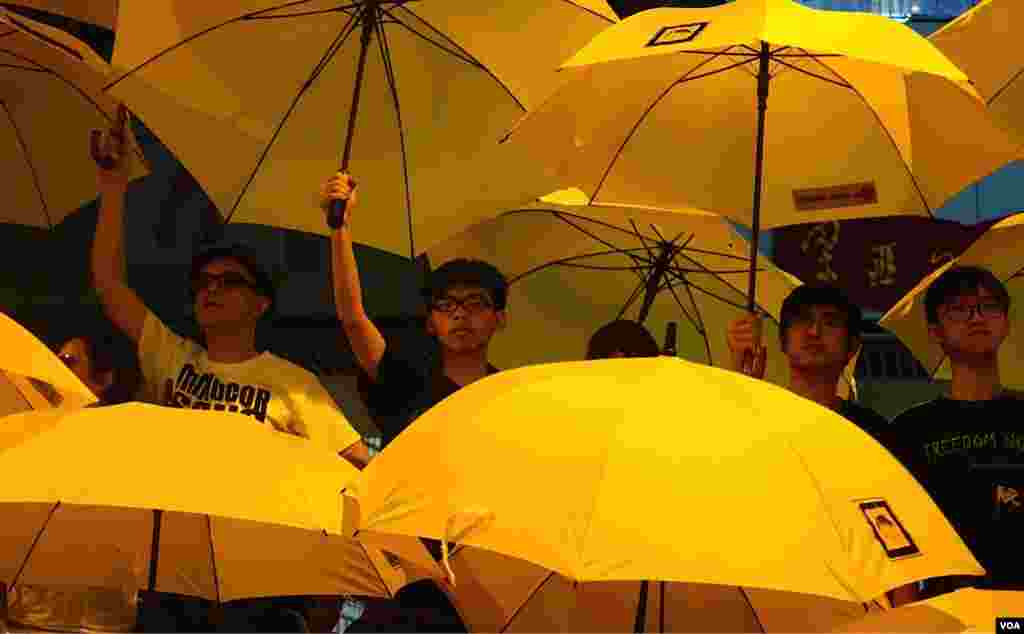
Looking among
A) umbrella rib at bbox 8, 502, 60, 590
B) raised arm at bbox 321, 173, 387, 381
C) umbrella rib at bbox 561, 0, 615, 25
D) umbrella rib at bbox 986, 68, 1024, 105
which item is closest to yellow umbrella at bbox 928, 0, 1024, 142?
umbrella rib at bbox 986, 68, 1024, 105

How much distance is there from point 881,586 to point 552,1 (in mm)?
3147

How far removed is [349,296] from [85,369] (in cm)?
116

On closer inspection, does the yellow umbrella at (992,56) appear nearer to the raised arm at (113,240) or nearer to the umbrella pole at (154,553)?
the raised arm at (113,240)

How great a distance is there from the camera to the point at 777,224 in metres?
6.70

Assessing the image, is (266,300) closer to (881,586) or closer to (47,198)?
(47,198)

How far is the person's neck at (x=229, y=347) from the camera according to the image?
616cm

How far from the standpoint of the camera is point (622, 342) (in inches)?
255

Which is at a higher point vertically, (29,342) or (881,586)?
(29,342)

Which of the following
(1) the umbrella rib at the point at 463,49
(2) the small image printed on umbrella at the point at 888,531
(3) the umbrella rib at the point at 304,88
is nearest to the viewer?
(2) the small image printed on umbrella at the point at 888,531

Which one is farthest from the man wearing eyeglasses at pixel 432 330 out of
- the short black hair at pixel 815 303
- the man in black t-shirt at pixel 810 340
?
the short black hair at pixel 815 303

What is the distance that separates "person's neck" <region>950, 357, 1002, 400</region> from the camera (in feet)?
19.4

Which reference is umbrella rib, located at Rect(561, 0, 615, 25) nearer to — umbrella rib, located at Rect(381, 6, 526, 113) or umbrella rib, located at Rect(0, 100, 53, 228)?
umbrella rib, located at Rect(381, 6, 526, 113)

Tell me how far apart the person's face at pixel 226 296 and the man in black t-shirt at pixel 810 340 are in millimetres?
1576

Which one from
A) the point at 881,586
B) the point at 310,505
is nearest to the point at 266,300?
the point at 310,505
